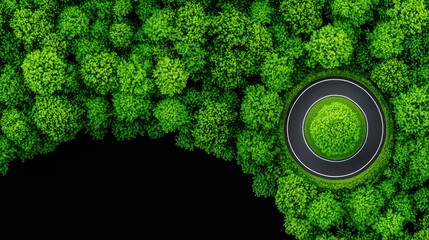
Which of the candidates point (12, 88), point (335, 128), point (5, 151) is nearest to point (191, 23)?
point (335, 128)

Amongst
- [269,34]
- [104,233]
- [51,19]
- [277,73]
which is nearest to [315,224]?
[277,73]

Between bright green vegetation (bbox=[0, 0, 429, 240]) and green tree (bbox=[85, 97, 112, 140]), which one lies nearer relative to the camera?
bright green vegetation (bbox=[0, 0, 429, 240])

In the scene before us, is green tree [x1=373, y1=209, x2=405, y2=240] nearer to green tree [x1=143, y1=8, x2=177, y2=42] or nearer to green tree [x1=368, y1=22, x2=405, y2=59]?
green tree [x1=368, y1=22, x2=405, y2=59]

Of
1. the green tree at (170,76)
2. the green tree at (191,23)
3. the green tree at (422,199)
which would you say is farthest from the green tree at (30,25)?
the green tree at (422,199)

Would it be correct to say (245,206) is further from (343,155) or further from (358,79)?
(358,79)

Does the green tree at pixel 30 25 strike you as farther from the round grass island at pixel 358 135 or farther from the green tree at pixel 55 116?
the round grass island at pixel 358 135

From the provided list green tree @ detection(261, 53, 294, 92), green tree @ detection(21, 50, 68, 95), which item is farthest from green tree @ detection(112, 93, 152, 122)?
green tree @ detection(261, 53, 294, 92)
